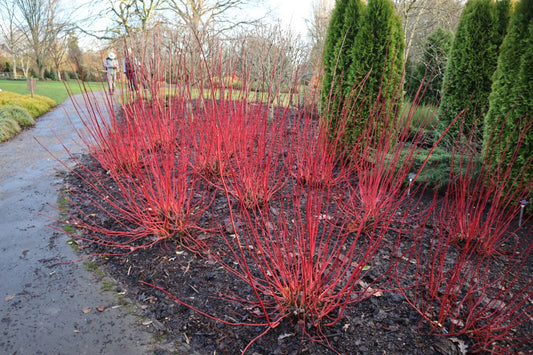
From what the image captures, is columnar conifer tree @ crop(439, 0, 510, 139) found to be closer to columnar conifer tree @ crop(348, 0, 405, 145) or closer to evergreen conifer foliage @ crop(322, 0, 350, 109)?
columnar conifer tree @ crop(348, 0, 405, 145)

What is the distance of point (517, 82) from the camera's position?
10.3 ft

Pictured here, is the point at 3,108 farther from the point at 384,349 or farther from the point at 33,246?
the point at 384,349

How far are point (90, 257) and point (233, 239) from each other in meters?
1.23

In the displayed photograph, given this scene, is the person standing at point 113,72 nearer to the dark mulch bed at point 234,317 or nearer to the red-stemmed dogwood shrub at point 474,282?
the dark mulch bed at point 234,317

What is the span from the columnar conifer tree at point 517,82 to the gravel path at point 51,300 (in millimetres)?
3362

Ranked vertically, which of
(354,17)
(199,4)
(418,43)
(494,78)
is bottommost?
(494,78)

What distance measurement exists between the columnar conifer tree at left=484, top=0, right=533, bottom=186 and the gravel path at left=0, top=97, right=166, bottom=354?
3362 mm

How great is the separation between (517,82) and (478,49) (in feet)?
6.75

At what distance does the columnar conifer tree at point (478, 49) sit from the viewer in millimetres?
4680

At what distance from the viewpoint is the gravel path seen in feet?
6.17

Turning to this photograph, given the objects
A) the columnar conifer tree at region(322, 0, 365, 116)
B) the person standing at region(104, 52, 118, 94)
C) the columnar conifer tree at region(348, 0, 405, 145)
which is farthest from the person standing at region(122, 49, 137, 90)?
the columnar conifer tree at region(348, 0, 405, 145)

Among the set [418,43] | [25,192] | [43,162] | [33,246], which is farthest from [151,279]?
[418,43]

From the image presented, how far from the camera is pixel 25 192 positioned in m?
4.12

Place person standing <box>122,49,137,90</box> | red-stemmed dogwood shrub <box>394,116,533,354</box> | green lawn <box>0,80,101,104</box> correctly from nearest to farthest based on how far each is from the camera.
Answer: red-stemmed dogwood shrub <box>394,116,533,354</box>, person standing <box>122,49,137,90</box>, green lawn <box>0,80,101,104</box>
